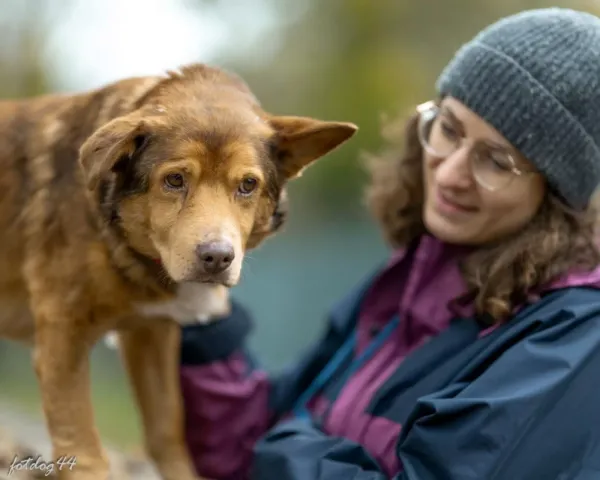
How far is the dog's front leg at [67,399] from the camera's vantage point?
1.62 metres

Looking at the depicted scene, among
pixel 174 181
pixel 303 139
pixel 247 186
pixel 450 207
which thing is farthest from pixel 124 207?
pixel 450 207

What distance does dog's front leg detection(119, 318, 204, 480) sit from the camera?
2051 millimetres

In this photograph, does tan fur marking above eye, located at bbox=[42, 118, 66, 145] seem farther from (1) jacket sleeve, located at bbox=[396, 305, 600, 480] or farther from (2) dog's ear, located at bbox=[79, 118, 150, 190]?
(1) jacket sleeve, located at bbox=[396, 305, 600, 480]

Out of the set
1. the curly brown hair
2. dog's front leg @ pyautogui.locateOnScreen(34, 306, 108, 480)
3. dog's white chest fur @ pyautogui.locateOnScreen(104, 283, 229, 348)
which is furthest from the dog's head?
the curly brown hair

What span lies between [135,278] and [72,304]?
0.16 m

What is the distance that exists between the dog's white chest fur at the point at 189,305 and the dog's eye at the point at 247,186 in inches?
10.6

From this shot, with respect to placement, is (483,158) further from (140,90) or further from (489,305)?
(140,90)

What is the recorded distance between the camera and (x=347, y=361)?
2152 mm

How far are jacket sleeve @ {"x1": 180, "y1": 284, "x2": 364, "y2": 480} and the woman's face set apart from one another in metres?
0.54

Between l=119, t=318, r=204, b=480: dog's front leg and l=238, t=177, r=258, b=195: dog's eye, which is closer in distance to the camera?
l=238, t=177, r=258, b=195: dog's eye

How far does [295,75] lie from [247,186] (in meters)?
3.40

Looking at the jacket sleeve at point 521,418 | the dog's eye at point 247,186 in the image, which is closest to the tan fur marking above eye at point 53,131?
the dog's eye at point 247,186

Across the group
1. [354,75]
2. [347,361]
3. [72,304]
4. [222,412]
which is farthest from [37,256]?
[354,75]

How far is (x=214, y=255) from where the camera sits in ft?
4.54
